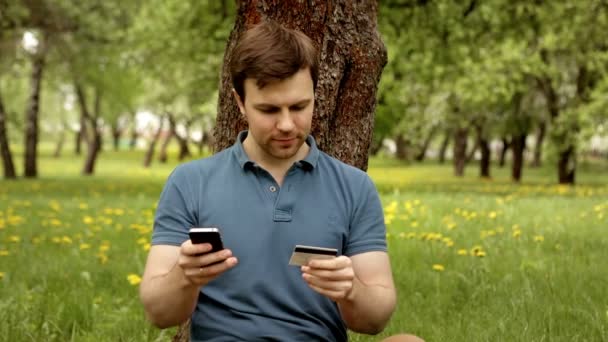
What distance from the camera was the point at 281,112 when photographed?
2.27 metres

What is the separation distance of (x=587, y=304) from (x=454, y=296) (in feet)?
2.90

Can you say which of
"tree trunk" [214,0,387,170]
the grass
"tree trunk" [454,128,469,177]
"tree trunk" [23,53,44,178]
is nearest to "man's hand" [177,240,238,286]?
"tree trunk" [214,0,387,170]

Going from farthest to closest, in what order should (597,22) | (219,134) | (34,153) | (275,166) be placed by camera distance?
(34,153)
(597,22)
(219,134)
(275,166)

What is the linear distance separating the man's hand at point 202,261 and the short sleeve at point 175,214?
0.23 metres

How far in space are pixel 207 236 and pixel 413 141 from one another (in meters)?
26.2

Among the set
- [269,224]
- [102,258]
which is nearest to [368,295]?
[269,224]

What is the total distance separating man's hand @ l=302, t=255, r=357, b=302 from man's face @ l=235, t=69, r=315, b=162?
1.52ft

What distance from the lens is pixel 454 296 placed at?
486 cm

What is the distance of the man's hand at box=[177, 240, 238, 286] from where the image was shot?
79.0 inches

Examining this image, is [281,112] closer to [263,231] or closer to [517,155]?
[263,231]

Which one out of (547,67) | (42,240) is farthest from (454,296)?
(547,67)

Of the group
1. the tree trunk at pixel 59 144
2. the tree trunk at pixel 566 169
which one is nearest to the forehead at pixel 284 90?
the tree trunk at pixel 566 169

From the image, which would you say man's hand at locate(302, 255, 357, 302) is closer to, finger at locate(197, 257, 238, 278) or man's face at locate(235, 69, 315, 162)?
finger at locate(197, 257, 238, 278)

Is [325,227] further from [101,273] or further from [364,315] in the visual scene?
[101,273]
